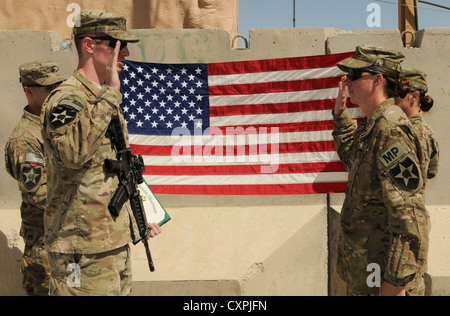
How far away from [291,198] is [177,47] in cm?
186

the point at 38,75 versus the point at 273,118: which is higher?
the point at 38,75

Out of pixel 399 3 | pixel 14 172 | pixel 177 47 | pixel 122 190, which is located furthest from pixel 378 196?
pixel 399 3

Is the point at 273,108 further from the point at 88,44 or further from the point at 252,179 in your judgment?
the point at 88,44

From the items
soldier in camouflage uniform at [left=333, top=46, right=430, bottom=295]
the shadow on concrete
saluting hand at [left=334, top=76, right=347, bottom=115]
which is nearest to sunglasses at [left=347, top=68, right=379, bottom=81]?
soldier in camouflage uniform at [left=333, top=46, right=430, bottom=295]

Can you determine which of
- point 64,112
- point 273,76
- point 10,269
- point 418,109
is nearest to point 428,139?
point 418,109

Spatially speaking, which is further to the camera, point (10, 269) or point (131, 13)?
point (131, 13)

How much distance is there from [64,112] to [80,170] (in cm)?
32

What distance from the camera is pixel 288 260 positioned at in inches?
195

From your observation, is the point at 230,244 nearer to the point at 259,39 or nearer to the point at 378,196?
the point at 259,39

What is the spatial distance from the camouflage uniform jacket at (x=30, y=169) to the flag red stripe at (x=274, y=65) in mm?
1846

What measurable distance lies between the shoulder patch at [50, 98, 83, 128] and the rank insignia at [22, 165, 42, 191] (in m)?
1.40

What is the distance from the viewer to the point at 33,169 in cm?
389
